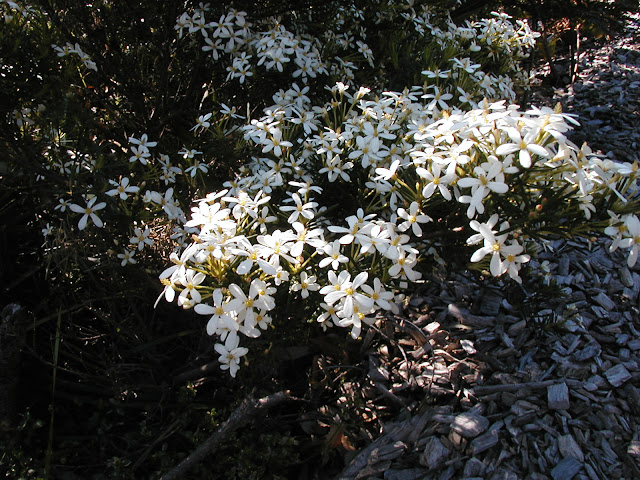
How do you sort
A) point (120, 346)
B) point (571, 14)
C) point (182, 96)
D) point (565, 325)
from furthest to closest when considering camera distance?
point (571, 14) < point (182, 96) < point (120, 346) < point (565, 325)

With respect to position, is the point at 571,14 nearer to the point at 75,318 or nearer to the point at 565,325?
the point at 565,325

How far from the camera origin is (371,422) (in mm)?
2309

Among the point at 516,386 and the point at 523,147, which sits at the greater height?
the point at 523,147

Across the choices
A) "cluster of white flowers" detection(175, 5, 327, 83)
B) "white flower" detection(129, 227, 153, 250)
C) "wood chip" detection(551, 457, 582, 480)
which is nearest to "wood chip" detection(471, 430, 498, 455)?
"wood chip" detection(551, 457, 582, 480)

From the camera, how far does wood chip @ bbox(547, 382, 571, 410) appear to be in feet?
6.78

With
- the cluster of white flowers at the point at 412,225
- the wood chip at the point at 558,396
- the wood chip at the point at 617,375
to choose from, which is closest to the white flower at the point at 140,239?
the cluster of white flowers at the point at 412,225

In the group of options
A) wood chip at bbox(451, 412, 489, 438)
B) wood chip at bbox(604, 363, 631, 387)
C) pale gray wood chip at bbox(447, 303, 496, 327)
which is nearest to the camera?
wood chip at bbox(451, 412, 489, 438)

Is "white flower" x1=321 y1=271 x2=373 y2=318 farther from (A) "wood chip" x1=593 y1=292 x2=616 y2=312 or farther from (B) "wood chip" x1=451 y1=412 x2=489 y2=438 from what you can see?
(A) "wood chip" x1=593 y1=292 x2=616 y2=312

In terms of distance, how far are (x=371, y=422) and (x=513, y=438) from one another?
61 centimetres

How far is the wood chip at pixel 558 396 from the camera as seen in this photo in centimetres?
207

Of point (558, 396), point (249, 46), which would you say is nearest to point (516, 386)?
point (558, 396)

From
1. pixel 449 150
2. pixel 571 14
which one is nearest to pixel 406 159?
pixel 449 150

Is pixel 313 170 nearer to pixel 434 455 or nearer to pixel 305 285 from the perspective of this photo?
pixel 305 285

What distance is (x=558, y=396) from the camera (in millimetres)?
2088
